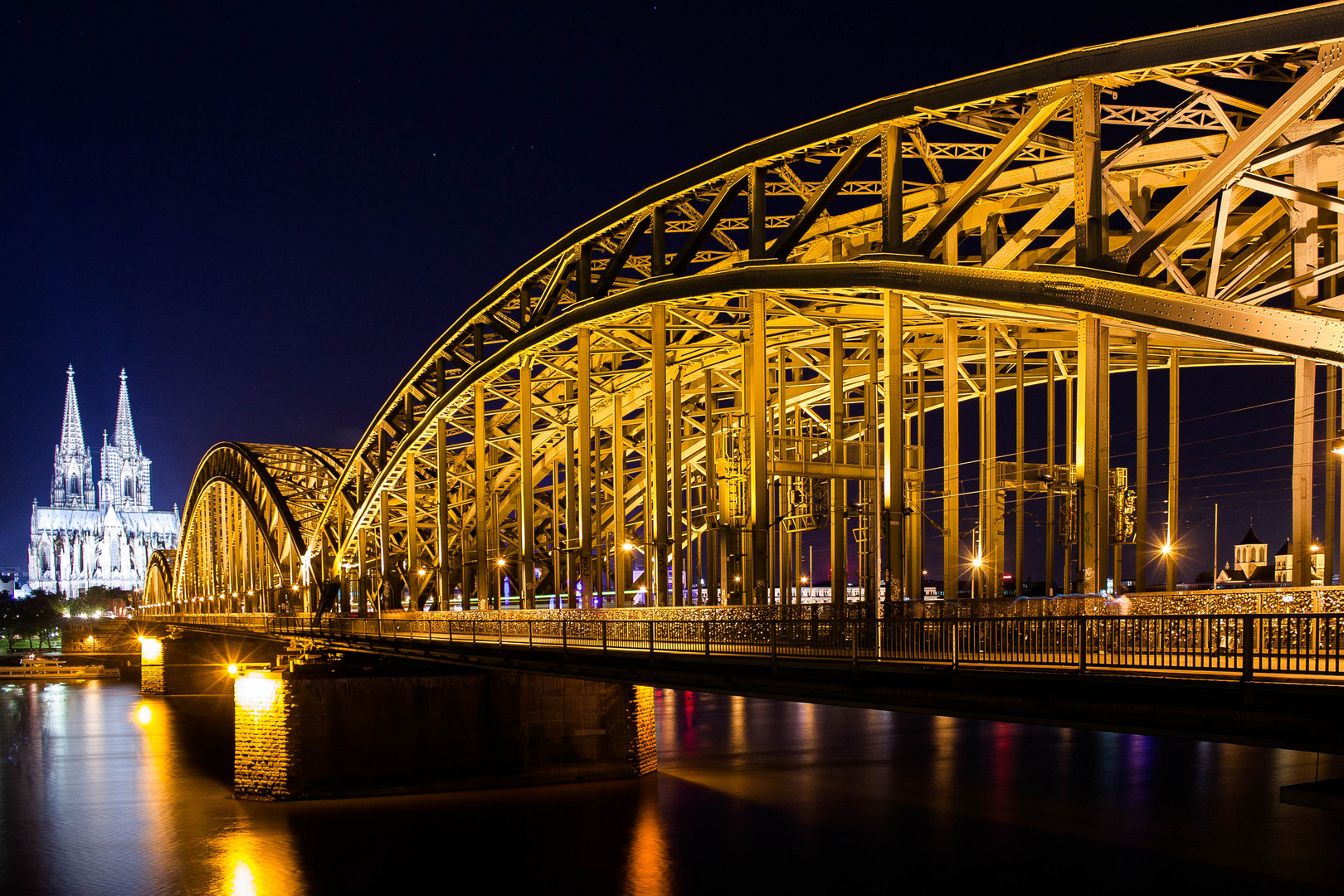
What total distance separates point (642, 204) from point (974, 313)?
37.7 ft

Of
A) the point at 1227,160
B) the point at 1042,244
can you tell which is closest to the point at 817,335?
the point at 1042,244

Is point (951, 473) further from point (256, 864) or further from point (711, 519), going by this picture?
point (256, 864)

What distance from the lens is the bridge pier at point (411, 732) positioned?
40.2 m

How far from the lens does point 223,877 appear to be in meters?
32.7

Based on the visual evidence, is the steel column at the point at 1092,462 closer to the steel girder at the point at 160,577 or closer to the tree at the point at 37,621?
the steel girder at the point at 160,577

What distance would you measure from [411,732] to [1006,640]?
26.8m

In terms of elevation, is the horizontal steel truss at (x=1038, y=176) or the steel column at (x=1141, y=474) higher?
the horizontal steel truss at (x=1038, y=176)

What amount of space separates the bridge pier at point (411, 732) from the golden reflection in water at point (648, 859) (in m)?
4.00

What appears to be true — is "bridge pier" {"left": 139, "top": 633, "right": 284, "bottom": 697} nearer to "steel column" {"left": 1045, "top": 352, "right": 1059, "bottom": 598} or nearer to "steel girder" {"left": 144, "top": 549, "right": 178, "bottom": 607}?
"steel girder" {"left": 144, "top": 549, "right": 178, "bottom": 607}

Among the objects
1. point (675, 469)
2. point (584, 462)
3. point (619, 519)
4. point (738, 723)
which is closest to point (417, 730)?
point (619, 519)

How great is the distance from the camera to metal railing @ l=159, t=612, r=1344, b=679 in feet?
51.1

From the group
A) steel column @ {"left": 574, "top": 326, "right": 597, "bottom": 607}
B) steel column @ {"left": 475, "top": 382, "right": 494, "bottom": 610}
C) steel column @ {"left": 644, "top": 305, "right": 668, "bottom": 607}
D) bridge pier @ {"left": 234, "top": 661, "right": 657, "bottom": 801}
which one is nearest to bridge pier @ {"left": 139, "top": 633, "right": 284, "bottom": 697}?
steel column @ {"left": 475, "top": 382, "right": 494, "bottom": 610}

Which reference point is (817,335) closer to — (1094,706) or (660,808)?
(660,808)

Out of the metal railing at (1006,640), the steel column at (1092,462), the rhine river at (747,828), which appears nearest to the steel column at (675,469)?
the metal railing at (1006,640)
